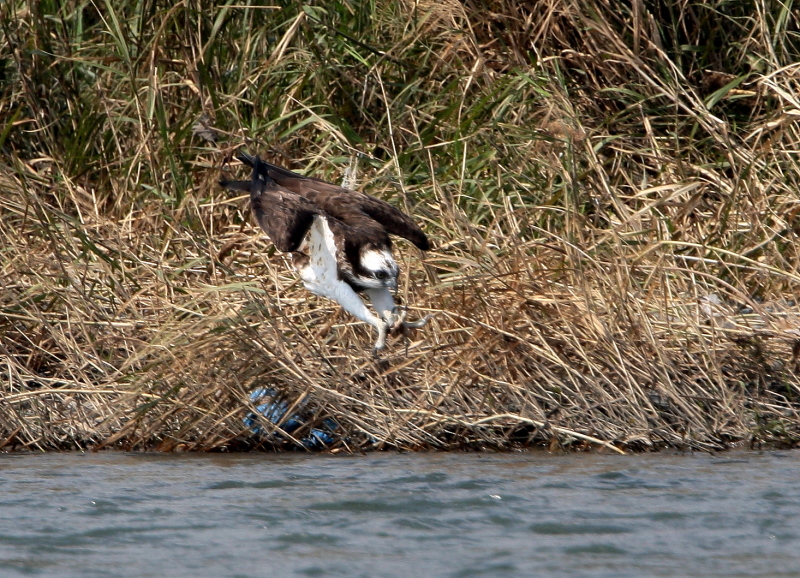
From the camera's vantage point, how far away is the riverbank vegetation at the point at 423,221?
575 centimetres

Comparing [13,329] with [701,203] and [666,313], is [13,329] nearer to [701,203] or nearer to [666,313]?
[666,313]

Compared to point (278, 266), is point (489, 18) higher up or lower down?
higher up

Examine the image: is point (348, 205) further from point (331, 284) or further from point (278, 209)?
point (331, 284)

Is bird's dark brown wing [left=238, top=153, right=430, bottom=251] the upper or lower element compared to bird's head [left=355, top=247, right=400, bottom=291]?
upper

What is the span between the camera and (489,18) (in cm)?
773

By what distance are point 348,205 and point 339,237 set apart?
0.35 metres

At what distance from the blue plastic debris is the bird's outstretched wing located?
0.62 meters

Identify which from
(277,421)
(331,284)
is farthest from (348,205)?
(277,421)

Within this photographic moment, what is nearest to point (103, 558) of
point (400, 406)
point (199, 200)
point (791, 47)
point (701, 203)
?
point (400, 406)

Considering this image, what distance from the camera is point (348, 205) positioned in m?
6.19

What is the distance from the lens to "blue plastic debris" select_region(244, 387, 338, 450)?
585cm

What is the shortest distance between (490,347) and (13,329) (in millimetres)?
2260

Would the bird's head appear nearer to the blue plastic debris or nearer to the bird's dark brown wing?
the bird's dark brown wing

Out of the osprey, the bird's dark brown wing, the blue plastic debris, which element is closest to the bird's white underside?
the osprey
